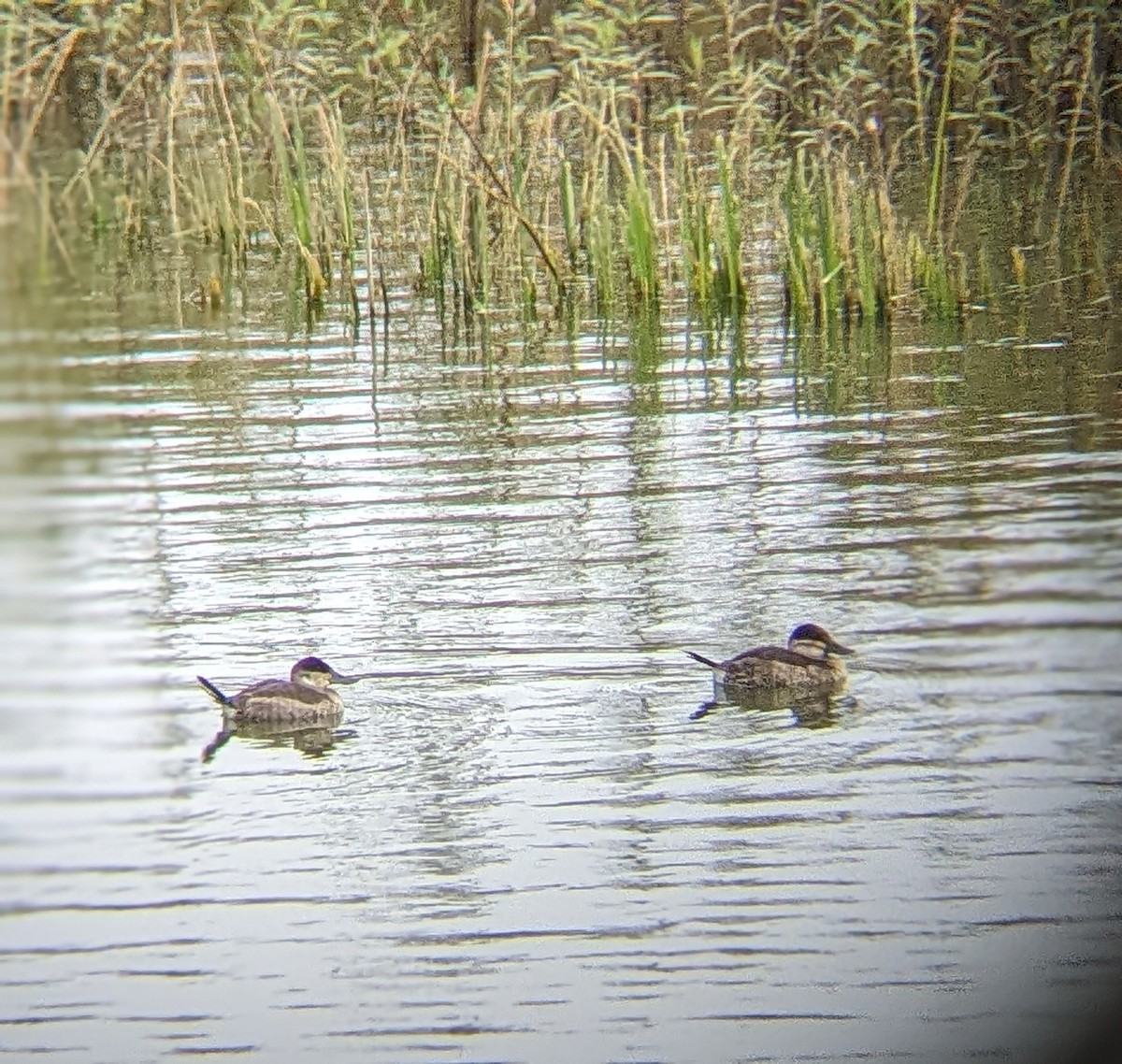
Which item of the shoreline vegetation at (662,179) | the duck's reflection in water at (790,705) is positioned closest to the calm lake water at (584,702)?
the duck's reflection in water at (790,705)

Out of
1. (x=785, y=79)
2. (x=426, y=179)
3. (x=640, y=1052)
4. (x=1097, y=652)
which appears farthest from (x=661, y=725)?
(x=426, y=179)

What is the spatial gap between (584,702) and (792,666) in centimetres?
50

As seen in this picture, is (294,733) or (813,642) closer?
(294,733)

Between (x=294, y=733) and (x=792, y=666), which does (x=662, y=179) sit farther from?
(x=294, y=733)

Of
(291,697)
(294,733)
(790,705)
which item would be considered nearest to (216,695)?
(291,697)

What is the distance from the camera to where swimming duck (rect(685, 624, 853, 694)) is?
4.12 meters

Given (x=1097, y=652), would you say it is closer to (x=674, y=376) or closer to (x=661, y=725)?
(x=661, y=725)

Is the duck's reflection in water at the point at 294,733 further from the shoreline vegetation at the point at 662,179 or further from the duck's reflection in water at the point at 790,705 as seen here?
the shoreline vegetation at the point at 662,179

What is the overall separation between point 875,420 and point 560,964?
16.0 ft

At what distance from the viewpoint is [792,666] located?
4328 mm

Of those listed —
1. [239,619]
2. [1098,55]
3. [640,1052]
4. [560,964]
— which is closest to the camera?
[1098,55]

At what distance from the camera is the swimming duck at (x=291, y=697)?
4105 mm

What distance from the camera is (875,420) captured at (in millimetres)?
6949

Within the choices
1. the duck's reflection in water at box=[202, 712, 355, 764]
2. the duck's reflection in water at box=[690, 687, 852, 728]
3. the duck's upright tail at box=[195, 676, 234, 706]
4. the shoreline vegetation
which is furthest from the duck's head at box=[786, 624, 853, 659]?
the shoreline vegetation
